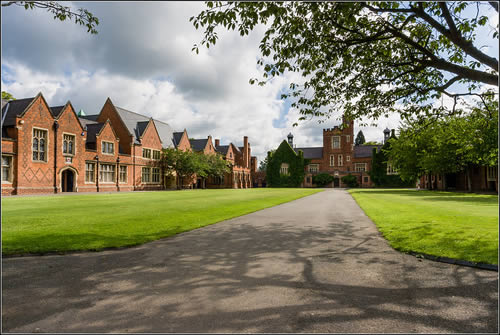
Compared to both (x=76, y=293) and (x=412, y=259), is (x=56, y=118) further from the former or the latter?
(x=412, y=259)

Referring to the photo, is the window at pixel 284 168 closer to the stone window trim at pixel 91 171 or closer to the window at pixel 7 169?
the stone window trim at pixel 91 171

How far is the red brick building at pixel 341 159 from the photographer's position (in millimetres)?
78000

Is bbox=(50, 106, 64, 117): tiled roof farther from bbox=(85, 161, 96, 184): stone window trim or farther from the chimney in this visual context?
the chimney

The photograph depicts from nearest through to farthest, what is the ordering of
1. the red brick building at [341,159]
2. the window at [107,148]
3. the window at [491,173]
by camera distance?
1. the window at [491,173]
2. the window at [107,148]
3. the red brick building at [341,159]

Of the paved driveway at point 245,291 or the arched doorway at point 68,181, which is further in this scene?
the arched doorway at point 68,181

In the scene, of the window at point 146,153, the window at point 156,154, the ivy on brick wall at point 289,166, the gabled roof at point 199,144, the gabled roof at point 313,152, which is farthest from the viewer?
the gabled roof at point 313,152

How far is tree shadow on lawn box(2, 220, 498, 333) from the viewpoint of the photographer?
354 cm

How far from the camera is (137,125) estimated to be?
51844mm

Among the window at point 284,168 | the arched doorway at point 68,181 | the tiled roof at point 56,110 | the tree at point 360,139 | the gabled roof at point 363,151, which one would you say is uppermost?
the tree at point 360,139

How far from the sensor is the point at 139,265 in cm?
575

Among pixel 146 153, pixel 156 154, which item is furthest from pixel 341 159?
pixel 146 153

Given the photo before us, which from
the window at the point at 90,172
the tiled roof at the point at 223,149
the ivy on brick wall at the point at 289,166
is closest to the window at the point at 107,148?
the window at the point at 90,172

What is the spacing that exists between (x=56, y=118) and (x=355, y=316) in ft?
125

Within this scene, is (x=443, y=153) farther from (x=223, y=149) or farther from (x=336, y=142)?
(x=223, y=149)
